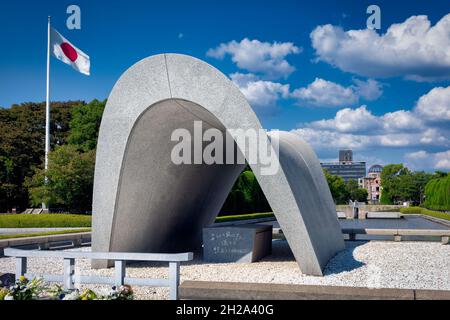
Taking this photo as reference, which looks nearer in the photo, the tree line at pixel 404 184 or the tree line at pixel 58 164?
the tree line at pixel 58 164

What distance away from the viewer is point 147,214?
1138 centimetres

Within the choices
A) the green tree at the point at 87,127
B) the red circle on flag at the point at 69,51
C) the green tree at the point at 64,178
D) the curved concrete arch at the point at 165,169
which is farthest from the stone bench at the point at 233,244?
the green tree at the point at 87,127

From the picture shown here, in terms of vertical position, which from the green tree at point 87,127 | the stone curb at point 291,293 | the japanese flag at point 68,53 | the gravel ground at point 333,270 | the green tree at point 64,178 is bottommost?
the gravel ground at point 333,270

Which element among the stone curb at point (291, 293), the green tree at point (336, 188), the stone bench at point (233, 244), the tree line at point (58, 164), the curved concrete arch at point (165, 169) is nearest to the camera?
the stone curb at point (291, 293)

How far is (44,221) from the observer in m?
26.1

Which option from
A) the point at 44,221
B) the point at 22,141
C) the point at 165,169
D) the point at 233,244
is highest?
the point at 22,141

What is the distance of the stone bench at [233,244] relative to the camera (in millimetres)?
11781

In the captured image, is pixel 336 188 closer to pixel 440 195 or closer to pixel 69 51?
pixel 440 195

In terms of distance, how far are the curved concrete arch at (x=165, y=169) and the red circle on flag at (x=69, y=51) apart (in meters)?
21.5

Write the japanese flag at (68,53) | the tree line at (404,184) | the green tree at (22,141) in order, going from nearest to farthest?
the japanese flag at (68,53), the green tree at (22,141), the tree line at (404,184)

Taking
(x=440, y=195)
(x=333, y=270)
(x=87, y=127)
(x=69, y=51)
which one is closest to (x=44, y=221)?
(x=69, y=51)

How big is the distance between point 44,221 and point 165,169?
17457 millimetres

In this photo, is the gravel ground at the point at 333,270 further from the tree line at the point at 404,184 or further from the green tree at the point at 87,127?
the tree line at the point at 404,184

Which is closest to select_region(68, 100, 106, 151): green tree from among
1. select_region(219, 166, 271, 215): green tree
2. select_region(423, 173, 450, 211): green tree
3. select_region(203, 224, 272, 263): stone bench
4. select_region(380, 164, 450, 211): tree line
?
select_region(219, 166, 271, 215): green tree
